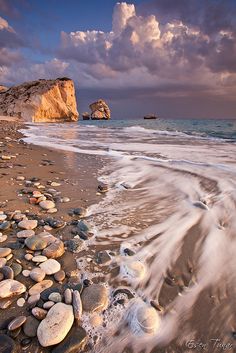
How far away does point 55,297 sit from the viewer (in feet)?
5.71

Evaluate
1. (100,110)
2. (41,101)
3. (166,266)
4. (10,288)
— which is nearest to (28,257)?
(10,288)

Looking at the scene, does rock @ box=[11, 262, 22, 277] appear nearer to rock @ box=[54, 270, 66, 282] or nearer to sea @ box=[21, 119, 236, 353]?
rock @ box=[54, 270, 66, 282]

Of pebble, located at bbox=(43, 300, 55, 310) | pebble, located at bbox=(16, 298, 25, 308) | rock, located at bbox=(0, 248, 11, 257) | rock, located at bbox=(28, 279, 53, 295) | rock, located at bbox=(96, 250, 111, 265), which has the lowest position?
pebble, located at bbox=(16, 298, 25, 308)

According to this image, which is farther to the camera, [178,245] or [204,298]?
[178,245]

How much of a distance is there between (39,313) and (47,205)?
1865 millimetres

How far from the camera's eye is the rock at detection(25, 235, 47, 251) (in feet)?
7.66

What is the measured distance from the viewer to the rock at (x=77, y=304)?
1.64 m

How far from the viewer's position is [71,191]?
4125 millimetres

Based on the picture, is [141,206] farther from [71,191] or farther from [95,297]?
[95,297]

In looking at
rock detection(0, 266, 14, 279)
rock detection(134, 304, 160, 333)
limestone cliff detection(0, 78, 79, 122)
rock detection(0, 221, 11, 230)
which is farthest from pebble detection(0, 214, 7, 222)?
limestone cliff detection(0, 78, 79, 122)

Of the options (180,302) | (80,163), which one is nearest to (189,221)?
(180,302)

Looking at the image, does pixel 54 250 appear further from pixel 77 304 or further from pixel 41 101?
pixel 41 101

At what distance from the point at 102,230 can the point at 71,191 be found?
1.47 meters

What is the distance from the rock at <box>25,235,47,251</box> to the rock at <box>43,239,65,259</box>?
0.06 meters
